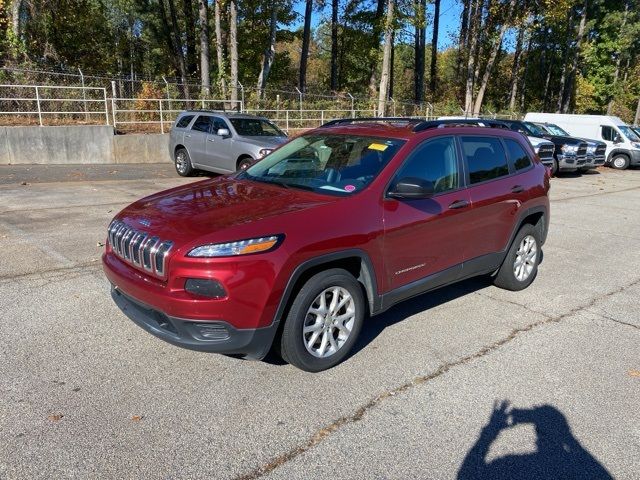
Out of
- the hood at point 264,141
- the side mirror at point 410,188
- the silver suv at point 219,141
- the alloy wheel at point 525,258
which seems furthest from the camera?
the silver suv at point 219,141

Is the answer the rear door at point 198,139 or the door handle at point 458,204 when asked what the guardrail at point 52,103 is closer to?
the rear door at point 198,139

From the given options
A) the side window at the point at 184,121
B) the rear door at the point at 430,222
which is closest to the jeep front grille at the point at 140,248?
the rear door at the point at 430,222

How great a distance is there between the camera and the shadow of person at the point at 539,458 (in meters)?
2.68

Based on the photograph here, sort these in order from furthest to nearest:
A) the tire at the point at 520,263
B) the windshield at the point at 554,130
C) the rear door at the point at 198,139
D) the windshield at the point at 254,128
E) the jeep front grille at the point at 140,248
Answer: the windshield at the point at 554,130 < the rear door at the point at 198,139 < the windshield at the point at 254,128 < the tire at the point at 520,263 < the jeep front grille at the point at 140,248

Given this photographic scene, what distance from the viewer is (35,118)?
16.0m

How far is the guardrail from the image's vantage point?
51.2 feet

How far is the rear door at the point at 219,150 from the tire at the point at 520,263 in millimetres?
7954

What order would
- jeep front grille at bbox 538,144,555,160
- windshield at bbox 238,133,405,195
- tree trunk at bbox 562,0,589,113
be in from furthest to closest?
tree trunk at bbox 562,0,589,113
jeep front grille at bbox 538,144,555,160
windshield at bbox 238,133,405,195

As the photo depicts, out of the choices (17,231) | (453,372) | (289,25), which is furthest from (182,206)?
(289,25)

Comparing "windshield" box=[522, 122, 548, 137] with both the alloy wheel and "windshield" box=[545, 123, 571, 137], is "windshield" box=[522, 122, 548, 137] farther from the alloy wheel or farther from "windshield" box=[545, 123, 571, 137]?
the alloy wheel

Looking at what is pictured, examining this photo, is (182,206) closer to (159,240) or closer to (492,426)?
(159,240)

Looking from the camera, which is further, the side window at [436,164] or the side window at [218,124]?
the side window at [218,124]

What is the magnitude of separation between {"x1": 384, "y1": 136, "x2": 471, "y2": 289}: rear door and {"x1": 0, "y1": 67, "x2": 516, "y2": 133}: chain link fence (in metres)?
14.8

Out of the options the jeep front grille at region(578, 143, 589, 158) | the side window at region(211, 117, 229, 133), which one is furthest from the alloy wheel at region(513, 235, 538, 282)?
the jeep front grille at region(578, 143, 589, 158)
